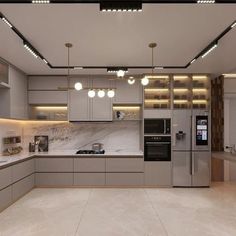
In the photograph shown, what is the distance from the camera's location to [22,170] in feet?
15.2

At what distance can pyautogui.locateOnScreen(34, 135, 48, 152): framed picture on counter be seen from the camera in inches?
231

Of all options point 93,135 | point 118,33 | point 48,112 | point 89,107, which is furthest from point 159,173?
point 118,33

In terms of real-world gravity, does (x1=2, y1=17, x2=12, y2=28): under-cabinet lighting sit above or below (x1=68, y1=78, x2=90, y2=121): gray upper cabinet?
above

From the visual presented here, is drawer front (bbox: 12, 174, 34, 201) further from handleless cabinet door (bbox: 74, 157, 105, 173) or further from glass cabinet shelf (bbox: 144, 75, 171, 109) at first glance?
glass cabinet shelf (bbox: 144, 75, 171, 109)

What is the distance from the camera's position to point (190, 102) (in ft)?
18.0

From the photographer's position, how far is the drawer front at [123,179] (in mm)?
5367

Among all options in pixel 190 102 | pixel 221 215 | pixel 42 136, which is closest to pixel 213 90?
pixel 190 102

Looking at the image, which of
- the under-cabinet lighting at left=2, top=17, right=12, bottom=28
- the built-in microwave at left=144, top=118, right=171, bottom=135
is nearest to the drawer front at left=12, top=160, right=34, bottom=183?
the under-cabinet lighting at left=2, top=17, right=12, bottom=28

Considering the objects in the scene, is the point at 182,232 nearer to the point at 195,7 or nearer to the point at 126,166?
the point at 126,166

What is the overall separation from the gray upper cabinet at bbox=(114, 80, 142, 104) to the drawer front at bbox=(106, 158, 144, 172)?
1.35 metres

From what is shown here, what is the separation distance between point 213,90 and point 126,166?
10.1 ft

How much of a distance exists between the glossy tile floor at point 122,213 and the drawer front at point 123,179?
0.75 ft

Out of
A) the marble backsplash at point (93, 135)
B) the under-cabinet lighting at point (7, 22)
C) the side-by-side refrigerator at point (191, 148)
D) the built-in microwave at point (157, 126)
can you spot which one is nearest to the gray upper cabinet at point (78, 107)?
the marble backsplash at point (93, 135)

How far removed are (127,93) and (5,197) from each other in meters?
3.29
